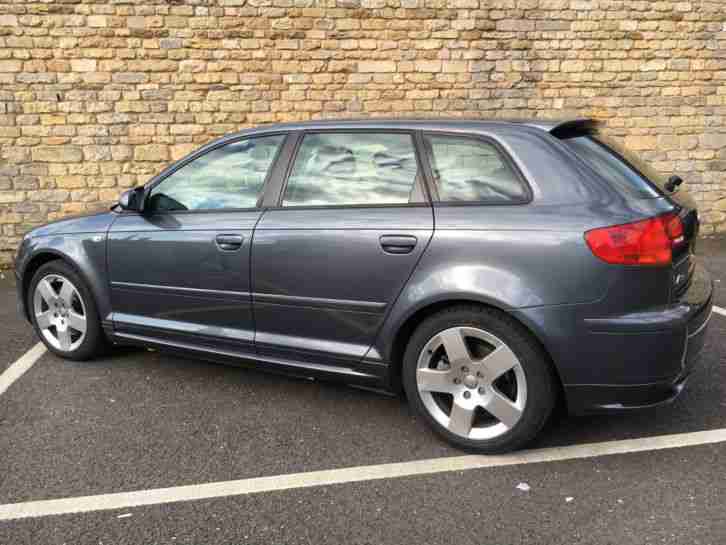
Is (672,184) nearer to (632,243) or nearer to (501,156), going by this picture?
(632,243)

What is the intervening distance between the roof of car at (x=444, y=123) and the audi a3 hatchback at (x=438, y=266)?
0.06 feet

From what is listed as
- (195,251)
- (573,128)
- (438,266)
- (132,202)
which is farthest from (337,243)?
(132,202)

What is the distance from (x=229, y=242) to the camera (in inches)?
146

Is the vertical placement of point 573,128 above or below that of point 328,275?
above

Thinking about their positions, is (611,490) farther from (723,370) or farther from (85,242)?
(85,242)

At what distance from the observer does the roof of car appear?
10.9 ft

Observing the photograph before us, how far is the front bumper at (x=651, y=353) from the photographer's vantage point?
9.43ft

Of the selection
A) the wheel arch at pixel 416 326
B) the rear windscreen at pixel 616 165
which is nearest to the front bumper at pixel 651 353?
the wheel arch at pixel 416 326

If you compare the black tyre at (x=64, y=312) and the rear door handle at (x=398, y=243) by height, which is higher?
the rear door handle at (x=398, y=243)

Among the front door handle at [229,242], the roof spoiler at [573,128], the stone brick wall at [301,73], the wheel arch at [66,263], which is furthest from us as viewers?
the stone brick wall at [301,73]

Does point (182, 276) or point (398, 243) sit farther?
point (182, 276)

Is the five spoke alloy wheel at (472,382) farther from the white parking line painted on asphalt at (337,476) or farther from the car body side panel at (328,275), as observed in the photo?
the car body side panel at (328,275)

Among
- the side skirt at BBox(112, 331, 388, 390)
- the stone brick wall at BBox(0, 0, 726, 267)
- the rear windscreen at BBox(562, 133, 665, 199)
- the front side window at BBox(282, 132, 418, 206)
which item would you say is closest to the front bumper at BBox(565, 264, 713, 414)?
the rear windscreen at BBox(562, 133, 665, 199)

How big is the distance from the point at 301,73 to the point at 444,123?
612cm
